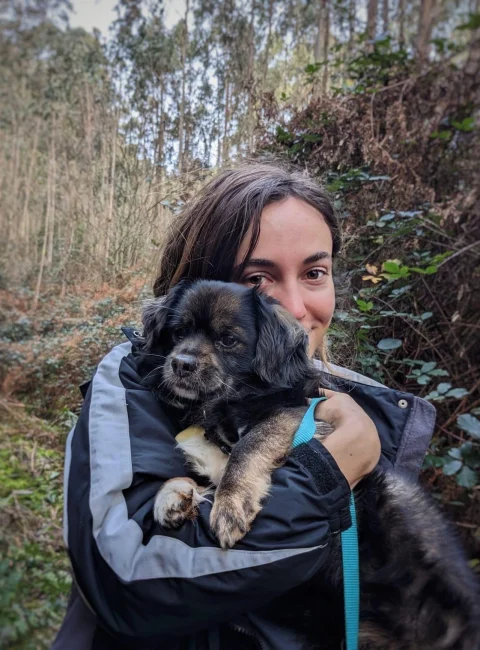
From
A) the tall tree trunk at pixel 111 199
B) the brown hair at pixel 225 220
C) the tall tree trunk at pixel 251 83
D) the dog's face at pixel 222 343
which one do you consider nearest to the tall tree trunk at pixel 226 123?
the tall tree trunk at pixel 251 83

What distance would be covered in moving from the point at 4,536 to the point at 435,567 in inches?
83.7

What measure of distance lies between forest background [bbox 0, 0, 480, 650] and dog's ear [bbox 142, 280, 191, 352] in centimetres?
72

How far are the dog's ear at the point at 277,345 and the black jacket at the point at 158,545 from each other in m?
0.41

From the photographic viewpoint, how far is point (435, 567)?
1549 mm

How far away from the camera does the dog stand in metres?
1.45

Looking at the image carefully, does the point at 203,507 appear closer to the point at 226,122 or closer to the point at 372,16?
the point at 226,122

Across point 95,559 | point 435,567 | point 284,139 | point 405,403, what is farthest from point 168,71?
point 435,567

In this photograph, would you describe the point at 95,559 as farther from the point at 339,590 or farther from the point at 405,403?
the point at 405,403

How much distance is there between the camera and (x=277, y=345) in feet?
5.93

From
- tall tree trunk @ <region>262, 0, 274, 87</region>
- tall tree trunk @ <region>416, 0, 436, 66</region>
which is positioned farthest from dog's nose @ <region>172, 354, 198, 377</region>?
tall tree trunk @ <region>416, 0, 436, 66</region>

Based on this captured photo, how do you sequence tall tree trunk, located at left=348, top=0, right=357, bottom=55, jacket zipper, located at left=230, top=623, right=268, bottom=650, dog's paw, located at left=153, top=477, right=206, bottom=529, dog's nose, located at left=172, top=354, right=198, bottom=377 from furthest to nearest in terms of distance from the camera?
tall tree trunk, located at left=348, top=0, right=357, bottom=55, dog's nose, located at left=172, top=354, right=198, bottom=377, jacket zipper, located at left=230, top=623, right=268, bottom=650, dog's paw, located at left=153, top=477, right=206, bottom=529

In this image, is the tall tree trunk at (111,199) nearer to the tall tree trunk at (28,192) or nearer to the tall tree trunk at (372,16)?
the tall tree trunk at (28,192)

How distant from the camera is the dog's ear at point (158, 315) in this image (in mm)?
1908

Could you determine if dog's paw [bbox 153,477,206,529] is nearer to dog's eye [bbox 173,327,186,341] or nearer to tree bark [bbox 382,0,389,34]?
dog's eye [bbox 173,327,186,341]
